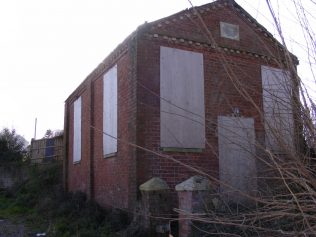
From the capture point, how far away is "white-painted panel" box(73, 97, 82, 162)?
54.4 ft

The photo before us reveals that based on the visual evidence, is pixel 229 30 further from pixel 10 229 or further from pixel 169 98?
pixel 10 229

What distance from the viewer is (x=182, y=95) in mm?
11000

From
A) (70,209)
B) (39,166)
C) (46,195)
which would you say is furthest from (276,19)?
(39,166)

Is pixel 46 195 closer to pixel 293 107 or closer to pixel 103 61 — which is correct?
pixel 103 61

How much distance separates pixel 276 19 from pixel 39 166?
21747 millimetres

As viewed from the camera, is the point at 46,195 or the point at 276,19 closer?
the point at 276,19

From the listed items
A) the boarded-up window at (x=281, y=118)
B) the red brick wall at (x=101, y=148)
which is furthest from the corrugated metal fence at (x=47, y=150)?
the boarded-up window at (x=281, y=118)

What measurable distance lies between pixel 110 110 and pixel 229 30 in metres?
4.26

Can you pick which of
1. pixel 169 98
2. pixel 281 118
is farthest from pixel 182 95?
pixel 281 118

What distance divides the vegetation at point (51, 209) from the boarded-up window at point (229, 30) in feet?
20.1

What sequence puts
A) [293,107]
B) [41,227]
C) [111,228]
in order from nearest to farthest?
[293,107], [111,228], [41,227]

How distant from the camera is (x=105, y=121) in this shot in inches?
517

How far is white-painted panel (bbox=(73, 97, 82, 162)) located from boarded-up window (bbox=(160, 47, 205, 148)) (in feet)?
22.0

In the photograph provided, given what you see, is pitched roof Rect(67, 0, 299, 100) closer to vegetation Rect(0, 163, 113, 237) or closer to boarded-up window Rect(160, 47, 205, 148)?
boarded-up window Rect(160, 47, 205, 148)
